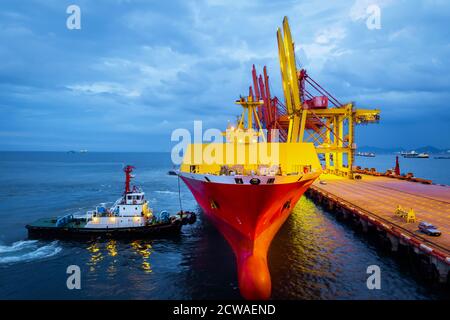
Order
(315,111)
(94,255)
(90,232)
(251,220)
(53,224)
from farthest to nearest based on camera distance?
(315,111)
(53,224)
(90,232)
(94,255)
(251,220)

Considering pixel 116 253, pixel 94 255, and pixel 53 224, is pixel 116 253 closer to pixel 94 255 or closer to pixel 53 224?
pixel 94 255

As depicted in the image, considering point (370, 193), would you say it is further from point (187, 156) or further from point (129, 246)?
point (129, 246)

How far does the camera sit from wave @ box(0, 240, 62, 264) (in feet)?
86.4

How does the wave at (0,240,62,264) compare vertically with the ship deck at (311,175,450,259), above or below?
below

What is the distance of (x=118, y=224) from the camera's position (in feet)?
107

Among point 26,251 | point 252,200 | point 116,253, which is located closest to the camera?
point 252,200

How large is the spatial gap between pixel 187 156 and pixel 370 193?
2748cm

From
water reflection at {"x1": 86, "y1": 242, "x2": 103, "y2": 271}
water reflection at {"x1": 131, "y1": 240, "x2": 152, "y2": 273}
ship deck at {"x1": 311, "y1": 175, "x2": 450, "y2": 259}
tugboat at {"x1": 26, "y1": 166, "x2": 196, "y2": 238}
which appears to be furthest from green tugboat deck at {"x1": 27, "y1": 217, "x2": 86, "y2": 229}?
ship deck at {"x1": 311, "y1": 175, "x2": 450, "y2": 259}

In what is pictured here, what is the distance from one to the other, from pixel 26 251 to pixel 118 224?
8.50 metres

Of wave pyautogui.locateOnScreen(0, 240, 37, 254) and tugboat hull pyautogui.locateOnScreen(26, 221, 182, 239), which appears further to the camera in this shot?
tugboat hull pyautogui.locateOnScreen(26, 221, 182, 239)

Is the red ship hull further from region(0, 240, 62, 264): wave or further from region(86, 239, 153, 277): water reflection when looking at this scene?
region(0, 240, 62, 264): wave

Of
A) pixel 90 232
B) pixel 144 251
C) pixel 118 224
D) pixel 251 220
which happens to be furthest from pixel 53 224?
pixel 251 220

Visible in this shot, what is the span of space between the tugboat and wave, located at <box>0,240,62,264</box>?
5.38ft

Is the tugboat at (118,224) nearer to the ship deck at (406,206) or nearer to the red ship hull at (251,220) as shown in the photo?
the red ship hull at (251,220)
